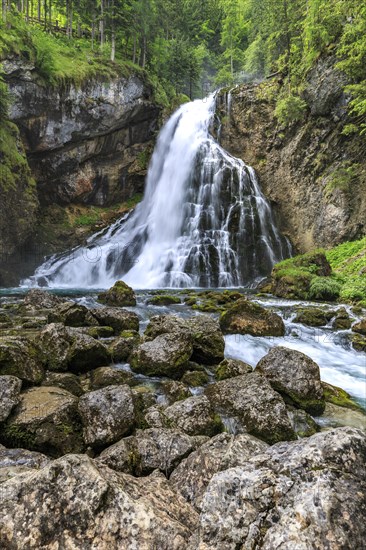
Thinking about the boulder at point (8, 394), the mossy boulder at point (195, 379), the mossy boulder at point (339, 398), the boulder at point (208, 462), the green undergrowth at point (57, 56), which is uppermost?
the green undergrowth at point (57, 56)

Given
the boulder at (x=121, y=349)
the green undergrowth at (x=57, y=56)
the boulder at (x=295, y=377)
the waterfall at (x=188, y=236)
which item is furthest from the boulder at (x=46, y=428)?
the green undergrowth at (x=57, y=56)

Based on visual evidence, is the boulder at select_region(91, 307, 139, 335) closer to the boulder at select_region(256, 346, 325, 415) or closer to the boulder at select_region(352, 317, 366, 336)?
the boulder at select_region(256, 346, 325, 415)

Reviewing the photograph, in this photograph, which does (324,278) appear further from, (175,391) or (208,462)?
(208,462)

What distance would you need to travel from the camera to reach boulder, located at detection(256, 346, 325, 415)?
588 centimetres

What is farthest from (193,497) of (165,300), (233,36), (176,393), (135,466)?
(233,36)

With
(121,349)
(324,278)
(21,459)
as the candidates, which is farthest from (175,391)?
(324,278)

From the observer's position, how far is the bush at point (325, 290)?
14.8 meters

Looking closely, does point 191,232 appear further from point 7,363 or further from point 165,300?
point 7,363

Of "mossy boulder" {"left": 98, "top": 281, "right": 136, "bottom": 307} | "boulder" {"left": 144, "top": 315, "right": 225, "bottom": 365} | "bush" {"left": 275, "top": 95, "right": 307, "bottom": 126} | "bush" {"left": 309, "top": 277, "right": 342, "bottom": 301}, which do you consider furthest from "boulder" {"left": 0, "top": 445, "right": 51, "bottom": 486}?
"bush" {"left": 275, "top": 95, "right": 307, "bottom": 126}

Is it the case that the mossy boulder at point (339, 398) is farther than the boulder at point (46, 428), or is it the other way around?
the mossy boulder at point (339, 398)

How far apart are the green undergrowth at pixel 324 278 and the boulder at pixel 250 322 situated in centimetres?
513

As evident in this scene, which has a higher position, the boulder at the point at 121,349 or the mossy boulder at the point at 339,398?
the boulder at the point at 121,349

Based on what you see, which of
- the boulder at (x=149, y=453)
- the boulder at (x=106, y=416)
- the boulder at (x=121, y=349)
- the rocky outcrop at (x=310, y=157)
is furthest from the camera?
the rocky outcrop at (x=310, y=157)

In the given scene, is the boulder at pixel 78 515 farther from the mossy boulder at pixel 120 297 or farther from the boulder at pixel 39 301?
the mossy boulder at pixel 120 297
